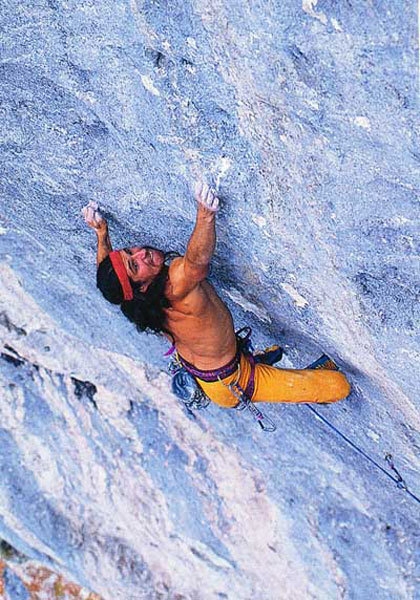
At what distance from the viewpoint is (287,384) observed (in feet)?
14.4

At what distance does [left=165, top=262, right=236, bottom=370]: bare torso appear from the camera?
12.4 feet

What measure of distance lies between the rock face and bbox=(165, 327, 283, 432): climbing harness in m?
0.13

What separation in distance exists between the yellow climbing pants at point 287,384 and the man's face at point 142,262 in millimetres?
951

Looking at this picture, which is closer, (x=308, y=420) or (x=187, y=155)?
(x=187, y=155)

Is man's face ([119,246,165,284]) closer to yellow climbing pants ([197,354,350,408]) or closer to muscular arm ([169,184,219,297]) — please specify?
muscular arm ([169,184,219,297])

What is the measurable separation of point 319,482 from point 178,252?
2130 millimetres

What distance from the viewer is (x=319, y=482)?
5.21 metres

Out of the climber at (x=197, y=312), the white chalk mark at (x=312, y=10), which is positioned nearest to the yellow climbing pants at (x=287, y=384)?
the climber at (x=197, y=312)

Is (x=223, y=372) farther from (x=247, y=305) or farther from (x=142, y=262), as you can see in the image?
(x=142, y=262)

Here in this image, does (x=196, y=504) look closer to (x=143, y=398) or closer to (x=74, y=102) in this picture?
(x=143, y=398)

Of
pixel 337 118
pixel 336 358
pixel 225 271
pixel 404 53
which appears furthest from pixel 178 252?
pixel 404 53

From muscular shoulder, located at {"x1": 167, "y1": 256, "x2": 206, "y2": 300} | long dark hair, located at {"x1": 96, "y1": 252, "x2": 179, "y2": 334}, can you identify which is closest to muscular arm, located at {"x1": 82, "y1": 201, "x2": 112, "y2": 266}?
long dark hair, located at {"x1": 96, "y1": 252, "x2": 179, "y2": 334}

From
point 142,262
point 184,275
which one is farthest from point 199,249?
point 142,262

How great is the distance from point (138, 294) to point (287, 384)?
3.75 ft
